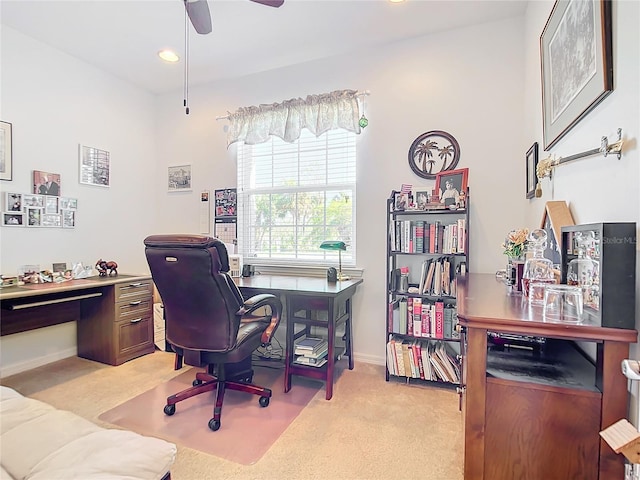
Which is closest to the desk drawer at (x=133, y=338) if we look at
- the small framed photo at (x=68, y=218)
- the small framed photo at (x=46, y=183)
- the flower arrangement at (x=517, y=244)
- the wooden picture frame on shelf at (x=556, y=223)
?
the small framed photo at (x=68, y=218)

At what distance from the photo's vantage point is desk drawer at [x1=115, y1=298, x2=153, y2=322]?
2916mm

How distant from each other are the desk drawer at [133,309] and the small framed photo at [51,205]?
1037mm

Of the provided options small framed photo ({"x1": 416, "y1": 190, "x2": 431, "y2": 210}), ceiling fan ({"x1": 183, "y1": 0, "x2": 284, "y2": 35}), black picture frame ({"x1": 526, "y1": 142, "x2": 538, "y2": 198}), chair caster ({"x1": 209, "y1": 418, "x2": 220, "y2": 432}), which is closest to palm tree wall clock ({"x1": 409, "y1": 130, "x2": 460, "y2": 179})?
small framed photo ({"x1": 416, "y1": 190, "x2": 431, "y2": 210})

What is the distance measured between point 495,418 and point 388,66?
2814mm

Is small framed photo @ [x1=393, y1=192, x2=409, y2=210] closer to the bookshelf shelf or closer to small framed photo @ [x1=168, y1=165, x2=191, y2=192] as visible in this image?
the bookshelf shelf

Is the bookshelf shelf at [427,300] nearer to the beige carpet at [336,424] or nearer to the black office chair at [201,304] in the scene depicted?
the beige carpet at [336,424]

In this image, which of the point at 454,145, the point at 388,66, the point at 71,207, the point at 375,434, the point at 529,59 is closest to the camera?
the point at 375,434

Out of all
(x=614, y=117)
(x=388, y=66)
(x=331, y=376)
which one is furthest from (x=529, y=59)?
(x=331, y=376)

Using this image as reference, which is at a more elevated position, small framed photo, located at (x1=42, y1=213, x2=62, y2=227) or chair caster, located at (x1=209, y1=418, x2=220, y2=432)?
small framed photo, located at (x1=42, y1=213, x2=62, y2=227)

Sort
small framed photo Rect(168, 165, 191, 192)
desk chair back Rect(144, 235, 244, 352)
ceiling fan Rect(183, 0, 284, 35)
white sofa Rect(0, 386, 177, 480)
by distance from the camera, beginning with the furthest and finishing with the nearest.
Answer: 1. small framed photo Rect(168, 165, 191, 192)
2. ceiling fan Rect(183, 0, 284, 35)
3. desk chair back Rect(144, 235, 244, 352)
4. white sofa Rect(0, 386, 177, 480)

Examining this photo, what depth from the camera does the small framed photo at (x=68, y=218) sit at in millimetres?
3018

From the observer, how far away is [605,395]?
925mm

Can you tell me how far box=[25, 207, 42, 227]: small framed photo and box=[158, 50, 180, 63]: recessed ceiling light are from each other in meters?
1.77

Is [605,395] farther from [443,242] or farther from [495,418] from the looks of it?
[443,242]
